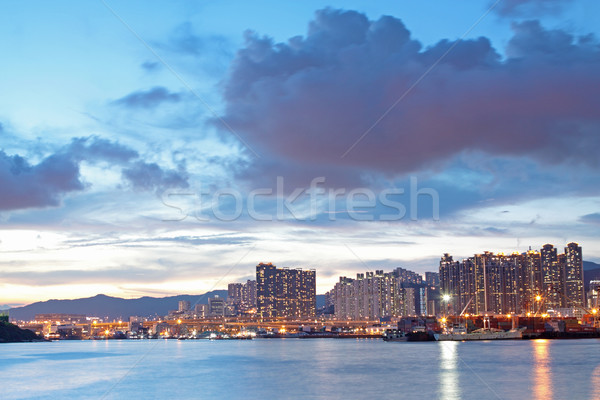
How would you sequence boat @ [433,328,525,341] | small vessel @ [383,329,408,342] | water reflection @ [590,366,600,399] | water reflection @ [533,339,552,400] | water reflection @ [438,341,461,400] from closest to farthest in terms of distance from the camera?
water reflection @ [590,366,600,399]
water reflection @ [533,339,552,400]
water reflection @ [438,341,461,400]
boat @ [433,328,525,341]
small vessel @ [383,329,408,342]

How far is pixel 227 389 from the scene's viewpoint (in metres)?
43.3

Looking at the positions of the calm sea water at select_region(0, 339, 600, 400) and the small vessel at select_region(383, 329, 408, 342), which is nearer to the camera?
the calm sea water at select_region(0, 339, 600, 400)

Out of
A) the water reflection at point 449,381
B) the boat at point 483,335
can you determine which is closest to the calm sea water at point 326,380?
the water reflection at point 449,381

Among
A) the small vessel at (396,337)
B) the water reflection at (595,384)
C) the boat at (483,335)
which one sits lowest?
the small vessel at (396,337)

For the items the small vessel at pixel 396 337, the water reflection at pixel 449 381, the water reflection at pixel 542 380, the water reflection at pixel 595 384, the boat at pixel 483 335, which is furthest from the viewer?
the small vessel at pixel 396 337

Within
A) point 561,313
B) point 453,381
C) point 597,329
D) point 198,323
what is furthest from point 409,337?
point 453,381

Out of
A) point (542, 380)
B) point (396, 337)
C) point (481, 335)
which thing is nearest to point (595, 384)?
point (542, 380)

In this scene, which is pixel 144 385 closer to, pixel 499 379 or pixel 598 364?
pixel 499 379

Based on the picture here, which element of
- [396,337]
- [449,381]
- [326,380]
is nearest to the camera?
[449,381]

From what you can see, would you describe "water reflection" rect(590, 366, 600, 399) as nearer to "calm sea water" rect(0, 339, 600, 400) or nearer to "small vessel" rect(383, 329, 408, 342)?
"calm sea water" rect(0, 339, 600, 400)

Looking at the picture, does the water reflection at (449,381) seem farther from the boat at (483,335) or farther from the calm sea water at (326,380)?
the boat at (483,335)

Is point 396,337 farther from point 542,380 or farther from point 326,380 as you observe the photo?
point 542,380

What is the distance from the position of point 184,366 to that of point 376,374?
76.1 feet

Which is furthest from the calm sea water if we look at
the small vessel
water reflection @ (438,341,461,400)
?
the small vessel
